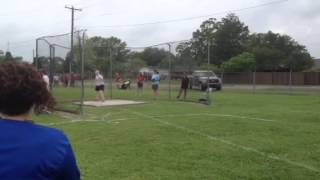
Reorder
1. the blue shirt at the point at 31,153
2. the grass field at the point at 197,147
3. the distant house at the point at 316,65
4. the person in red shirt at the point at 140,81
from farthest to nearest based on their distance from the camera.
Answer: the distant house at the point at 316,65 → the person in red shirt at the point at 140,81 → the grass field at the point at 197,147 → the blue shirt at the point at 31,153

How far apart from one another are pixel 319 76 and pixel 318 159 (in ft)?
176

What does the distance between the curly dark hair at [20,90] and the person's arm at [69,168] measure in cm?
30

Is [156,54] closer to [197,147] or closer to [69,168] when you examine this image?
[197,147]

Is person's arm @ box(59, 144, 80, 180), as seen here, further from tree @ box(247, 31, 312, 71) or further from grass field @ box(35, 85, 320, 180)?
tree @ box(247, 31, 312, 71)

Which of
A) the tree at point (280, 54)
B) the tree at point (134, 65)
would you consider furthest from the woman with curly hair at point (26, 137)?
the tree at point (280, 54)

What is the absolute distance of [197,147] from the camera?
1148cm

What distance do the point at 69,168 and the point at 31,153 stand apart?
22cm

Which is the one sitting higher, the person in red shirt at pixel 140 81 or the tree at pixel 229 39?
the tree at pixel 229 39

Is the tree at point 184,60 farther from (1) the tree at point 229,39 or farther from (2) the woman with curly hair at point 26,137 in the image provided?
(1) the tree at point 229,39

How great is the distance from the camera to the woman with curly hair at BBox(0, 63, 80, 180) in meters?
2.97

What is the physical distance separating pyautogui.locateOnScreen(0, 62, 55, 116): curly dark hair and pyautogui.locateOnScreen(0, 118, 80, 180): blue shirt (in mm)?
82

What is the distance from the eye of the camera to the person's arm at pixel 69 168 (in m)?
3.05

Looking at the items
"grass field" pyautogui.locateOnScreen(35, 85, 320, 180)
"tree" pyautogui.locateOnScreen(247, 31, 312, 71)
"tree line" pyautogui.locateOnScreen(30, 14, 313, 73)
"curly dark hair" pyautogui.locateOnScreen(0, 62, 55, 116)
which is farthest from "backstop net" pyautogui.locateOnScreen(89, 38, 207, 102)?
"tree" pyautogui.locateOnScreen(247, 31, 312, 71)

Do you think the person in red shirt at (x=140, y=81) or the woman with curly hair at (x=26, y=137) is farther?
the person in red shirt at (x=140, y=81)
